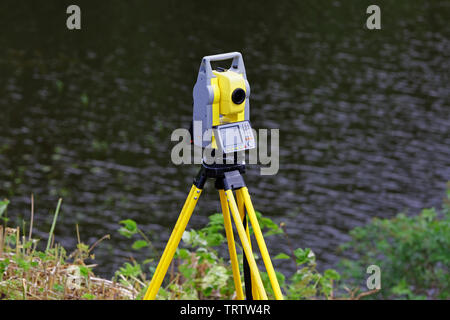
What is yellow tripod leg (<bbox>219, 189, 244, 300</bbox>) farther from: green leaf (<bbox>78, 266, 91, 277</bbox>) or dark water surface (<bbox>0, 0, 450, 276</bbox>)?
dark water surface (<bbox>0, 0, 450, 276</bbox>)

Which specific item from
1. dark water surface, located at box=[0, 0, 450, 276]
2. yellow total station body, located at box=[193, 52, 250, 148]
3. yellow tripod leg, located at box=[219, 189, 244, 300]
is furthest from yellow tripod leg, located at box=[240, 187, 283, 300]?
dark water surface, located at box=[0, 0, 450, 276]

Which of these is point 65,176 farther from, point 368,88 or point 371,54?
point 371,54

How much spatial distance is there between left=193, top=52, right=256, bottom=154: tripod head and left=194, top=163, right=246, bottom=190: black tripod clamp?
12 cm

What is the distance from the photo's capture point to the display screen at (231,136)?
11.4 feet

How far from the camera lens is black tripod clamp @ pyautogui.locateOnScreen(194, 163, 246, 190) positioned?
3.52m

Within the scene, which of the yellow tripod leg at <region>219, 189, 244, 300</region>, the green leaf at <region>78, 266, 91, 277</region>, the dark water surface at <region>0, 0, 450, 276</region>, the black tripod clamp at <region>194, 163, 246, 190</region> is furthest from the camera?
the dark water surface at <region>0, 0, 450, 276</region>

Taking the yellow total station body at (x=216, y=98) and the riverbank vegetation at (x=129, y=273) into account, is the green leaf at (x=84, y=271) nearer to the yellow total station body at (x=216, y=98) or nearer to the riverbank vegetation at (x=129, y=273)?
the riverbank vegetation at (x=129, y=273)

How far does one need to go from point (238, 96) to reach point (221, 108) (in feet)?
0.36

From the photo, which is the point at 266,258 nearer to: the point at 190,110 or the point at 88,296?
the point at 88,296

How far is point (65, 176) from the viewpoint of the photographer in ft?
39.4

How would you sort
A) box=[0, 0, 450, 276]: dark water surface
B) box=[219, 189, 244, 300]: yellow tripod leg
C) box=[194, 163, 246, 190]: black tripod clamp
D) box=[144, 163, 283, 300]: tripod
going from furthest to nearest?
box=[0, 0, 450, 276]: dark water surface
box=[219, 189, 244, 300]: yellow tripod leg
box=[194, 163, 246, 190]: black tripod clamp
box=[144, 163, 283, 300]: tripod

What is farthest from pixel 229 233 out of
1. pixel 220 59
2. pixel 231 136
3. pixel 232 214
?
pixel 220 59

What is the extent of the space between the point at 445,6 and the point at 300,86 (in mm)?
9149
